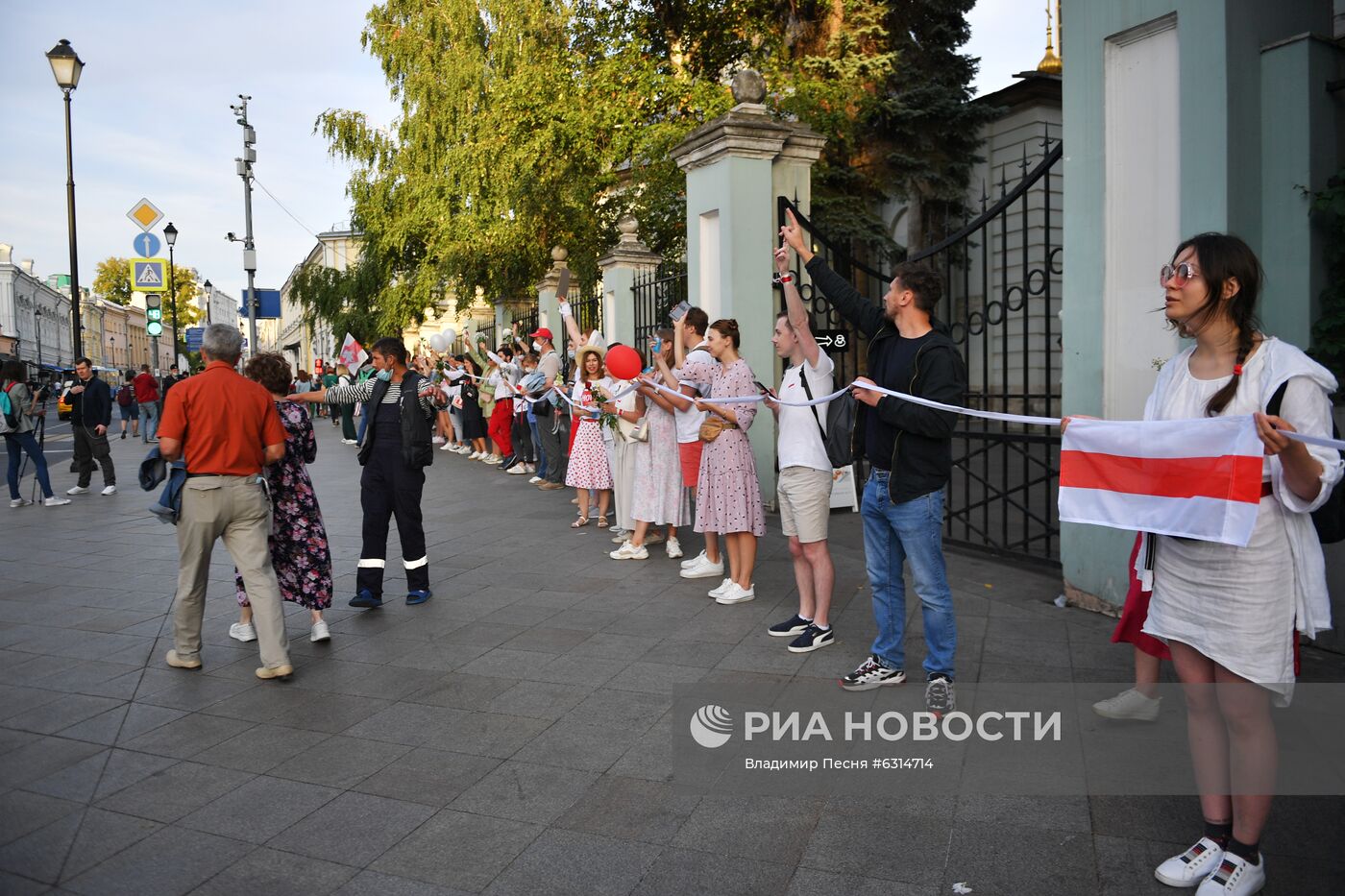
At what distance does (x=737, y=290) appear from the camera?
32.2ft

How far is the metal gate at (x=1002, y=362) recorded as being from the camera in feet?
23.0

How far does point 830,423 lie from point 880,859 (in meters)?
2.61

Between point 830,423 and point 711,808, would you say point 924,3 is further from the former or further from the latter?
point 711,808

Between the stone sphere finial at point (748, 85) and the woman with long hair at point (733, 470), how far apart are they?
4.03 metres

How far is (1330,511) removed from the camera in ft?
9.21

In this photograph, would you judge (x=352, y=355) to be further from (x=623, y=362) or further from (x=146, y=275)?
(x=146, y=275)

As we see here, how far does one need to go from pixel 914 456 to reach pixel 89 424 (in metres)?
13.1

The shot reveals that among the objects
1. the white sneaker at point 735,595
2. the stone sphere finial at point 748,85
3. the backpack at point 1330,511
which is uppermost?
the stone sphere finial at point 748,85

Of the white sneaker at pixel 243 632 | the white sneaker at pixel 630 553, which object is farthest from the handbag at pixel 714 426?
the white sneaker at pixel 243 632

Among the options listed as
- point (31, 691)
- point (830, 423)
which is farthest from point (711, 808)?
point (31, 691)

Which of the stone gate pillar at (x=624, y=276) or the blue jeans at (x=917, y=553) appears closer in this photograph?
the blue jeans at (x=917, y=553)

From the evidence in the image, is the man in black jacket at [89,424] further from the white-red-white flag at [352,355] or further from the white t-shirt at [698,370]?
the white t-shirt at [698,370]

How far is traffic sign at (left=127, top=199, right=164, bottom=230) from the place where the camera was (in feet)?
64.5

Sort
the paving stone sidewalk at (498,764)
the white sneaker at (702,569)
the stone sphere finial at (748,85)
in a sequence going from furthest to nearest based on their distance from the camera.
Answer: the stone sphere finial at (748,85) → the white sneaker at (702,569) → the paving stone sidewalk at (498,764)
